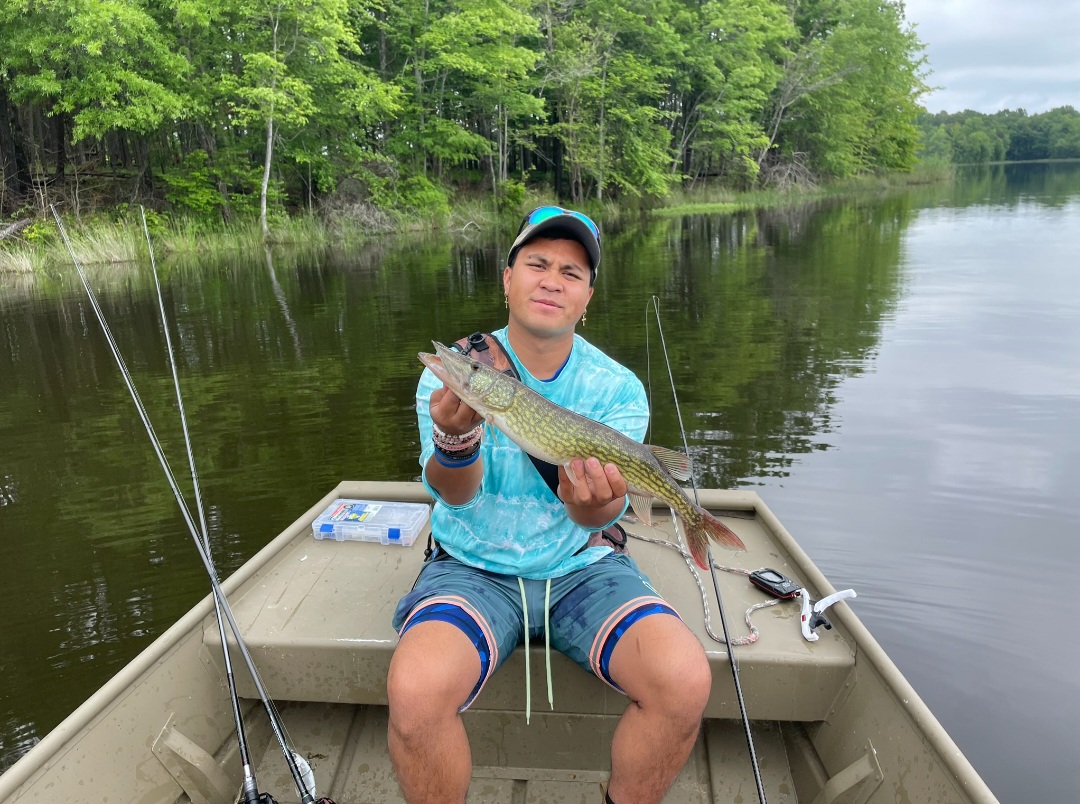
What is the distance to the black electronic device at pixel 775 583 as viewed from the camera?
2.84m

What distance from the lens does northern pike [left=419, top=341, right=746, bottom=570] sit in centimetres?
220

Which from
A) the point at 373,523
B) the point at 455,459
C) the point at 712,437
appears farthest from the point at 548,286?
the point at 712,437

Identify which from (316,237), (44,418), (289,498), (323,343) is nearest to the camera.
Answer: (289,498)

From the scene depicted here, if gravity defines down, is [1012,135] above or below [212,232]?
above

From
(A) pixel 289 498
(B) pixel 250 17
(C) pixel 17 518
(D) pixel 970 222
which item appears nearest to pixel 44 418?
(C) pixel 17 518

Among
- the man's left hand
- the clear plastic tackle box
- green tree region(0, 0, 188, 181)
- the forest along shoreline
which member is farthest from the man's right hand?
green tree region(0, 0, 188, 181)

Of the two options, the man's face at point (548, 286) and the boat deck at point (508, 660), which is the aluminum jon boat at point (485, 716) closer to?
the boat deck at point (508, 660)

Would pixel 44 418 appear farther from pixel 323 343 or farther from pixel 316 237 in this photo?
pixel 316 237

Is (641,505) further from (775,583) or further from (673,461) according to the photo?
(775,583)

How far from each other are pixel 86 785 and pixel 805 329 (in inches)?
436

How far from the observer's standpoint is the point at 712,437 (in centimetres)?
715

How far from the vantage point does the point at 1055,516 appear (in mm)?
5535

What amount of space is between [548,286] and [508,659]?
1336mm

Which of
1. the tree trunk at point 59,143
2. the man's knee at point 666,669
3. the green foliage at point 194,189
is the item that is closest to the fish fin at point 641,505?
the man's knee at point 666,669
